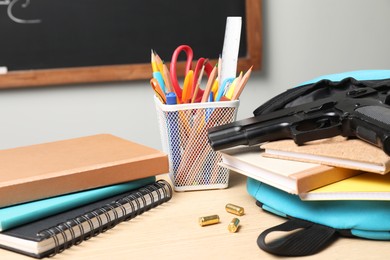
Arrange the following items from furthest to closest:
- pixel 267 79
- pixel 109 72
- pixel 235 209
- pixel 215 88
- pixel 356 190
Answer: pixel 267 79, pixel 109 72, pixel 215 88, pixel 235 209, pixel 356 190

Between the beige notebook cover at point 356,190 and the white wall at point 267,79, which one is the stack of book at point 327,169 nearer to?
the beige notebook cover at point 356,190

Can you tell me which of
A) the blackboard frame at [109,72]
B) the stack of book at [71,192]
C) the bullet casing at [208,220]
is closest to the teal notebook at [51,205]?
the stack of book at [71,192]

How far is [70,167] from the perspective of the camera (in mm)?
623

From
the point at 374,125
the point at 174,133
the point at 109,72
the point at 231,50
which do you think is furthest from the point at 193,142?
the point at 109,72

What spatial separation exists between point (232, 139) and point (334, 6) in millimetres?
888

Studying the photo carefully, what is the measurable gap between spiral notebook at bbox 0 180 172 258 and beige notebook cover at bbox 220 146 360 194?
4.5 inches

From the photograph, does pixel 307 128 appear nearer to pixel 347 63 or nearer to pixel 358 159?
pixel 358 159

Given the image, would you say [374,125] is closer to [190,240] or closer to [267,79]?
[190,240]

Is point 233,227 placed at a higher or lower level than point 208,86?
lower

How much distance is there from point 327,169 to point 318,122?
88mm

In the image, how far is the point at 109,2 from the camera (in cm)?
128

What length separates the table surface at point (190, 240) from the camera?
0.51 meters

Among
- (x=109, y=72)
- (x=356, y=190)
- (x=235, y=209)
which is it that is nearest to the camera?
(x=356, y=190)

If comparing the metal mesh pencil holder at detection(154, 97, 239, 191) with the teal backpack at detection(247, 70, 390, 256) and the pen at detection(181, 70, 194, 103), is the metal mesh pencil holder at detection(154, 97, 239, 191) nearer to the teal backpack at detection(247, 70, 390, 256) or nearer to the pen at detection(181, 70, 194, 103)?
the pen at detection(181, 70, 194, 103)
